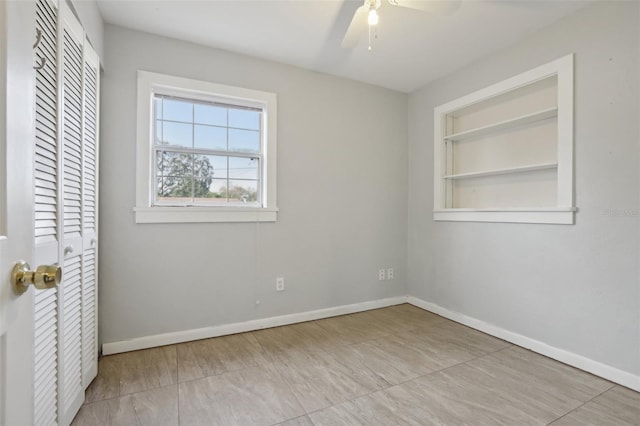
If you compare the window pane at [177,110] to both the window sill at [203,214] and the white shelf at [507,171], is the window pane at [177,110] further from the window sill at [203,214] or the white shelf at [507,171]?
the white shelf at [507,171]

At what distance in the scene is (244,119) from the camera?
289 centimetres

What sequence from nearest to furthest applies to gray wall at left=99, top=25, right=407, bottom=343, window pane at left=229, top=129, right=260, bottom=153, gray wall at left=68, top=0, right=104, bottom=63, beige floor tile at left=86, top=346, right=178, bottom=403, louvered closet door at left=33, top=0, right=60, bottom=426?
louvered closet door at left=33, top=0, right=60, bottom=426 → gray wall at left=68, top=0, right=104, bottom=63 → beige floor tile at left=86, top=346, right=178, bottom=403 → gray wall at left=99, top=25, right=407, bottom=343 → window pane at left=229, top=129, right=260, bottom=153

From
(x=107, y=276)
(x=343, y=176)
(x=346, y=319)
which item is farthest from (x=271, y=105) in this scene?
(x=346, y=319)

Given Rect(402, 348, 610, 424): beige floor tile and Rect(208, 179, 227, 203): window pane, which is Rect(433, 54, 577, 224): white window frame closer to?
Rect(402, 348, 610, 424): beige floor tile

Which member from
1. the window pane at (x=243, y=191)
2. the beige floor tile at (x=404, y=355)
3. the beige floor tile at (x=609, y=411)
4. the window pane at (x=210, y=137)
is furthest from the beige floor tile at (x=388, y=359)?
the window pane at (x=210, y=137)

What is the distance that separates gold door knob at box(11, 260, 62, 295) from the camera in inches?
21.6

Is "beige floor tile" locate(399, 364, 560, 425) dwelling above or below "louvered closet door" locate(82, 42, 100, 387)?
below

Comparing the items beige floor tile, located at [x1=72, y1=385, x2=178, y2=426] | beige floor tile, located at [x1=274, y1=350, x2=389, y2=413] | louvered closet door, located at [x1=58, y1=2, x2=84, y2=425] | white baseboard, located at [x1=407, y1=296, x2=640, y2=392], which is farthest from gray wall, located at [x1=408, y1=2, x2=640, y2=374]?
louvered closet door, located at [x1=58, y1=2, x2=84, y2=425]

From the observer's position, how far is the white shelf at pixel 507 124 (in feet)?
7.93

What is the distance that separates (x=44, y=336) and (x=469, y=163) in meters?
3.48

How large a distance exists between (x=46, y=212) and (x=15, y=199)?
37.2 inches

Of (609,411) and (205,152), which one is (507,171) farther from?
(205,152)

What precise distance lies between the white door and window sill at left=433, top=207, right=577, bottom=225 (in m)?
2.88

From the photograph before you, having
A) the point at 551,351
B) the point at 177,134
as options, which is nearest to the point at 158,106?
the point at 177,134
